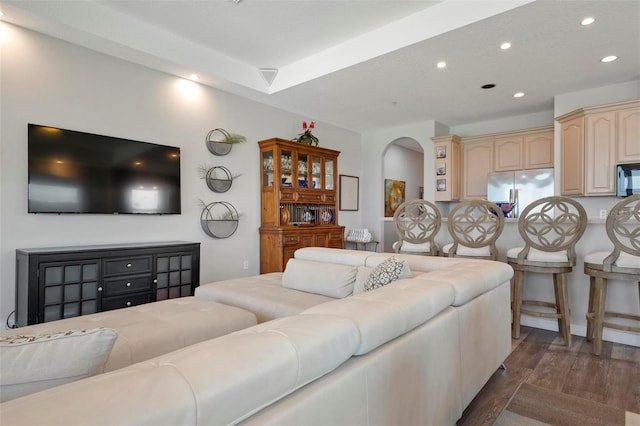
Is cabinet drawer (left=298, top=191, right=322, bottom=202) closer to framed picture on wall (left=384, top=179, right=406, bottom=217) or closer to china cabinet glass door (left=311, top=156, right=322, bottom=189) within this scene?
china cabinet glass door (left=311, top=156, right=322, bottom=189)

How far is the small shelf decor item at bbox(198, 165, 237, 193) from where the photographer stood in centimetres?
435

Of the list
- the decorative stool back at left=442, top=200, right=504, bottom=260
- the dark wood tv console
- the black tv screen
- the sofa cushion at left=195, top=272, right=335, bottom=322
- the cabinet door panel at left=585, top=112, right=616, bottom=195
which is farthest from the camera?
the cabinet door panel at left=585, top=112, right=616, bottom=195

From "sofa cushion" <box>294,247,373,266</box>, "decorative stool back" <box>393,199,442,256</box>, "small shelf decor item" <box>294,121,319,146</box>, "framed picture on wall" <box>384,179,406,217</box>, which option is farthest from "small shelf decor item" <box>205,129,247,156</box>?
"framed picture on wall" <box>384,179,406,217</box>

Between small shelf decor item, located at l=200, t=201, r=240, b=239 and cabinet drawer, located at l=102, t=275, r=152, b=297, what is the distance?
44.7 inches

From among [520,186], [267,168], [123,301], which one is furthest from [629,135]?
Result: [123,301]

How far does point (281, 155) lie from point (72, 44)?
101 inches

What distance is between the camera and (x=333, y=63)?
397 cm

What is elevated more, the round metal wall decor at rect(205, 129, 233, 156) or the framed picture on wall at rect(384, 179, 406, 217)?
the round metal wall decor at rect(205, 129, 233, 156)

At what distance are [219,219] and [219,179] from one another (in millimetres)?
524

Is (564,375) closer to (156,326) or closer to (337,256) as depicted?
(337,256)

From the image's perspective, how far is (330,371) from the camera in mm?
Answer: 962

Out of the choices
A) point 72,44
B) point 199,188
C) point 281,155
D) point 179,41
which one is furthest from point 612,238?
point 72,44

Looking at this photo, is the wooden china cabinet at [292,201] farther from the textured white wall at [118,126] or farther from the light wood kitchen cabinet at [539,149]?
the light wood kitchen cabinet at [539,149]

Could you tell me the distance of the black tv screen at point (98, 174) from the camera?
3039 mm
